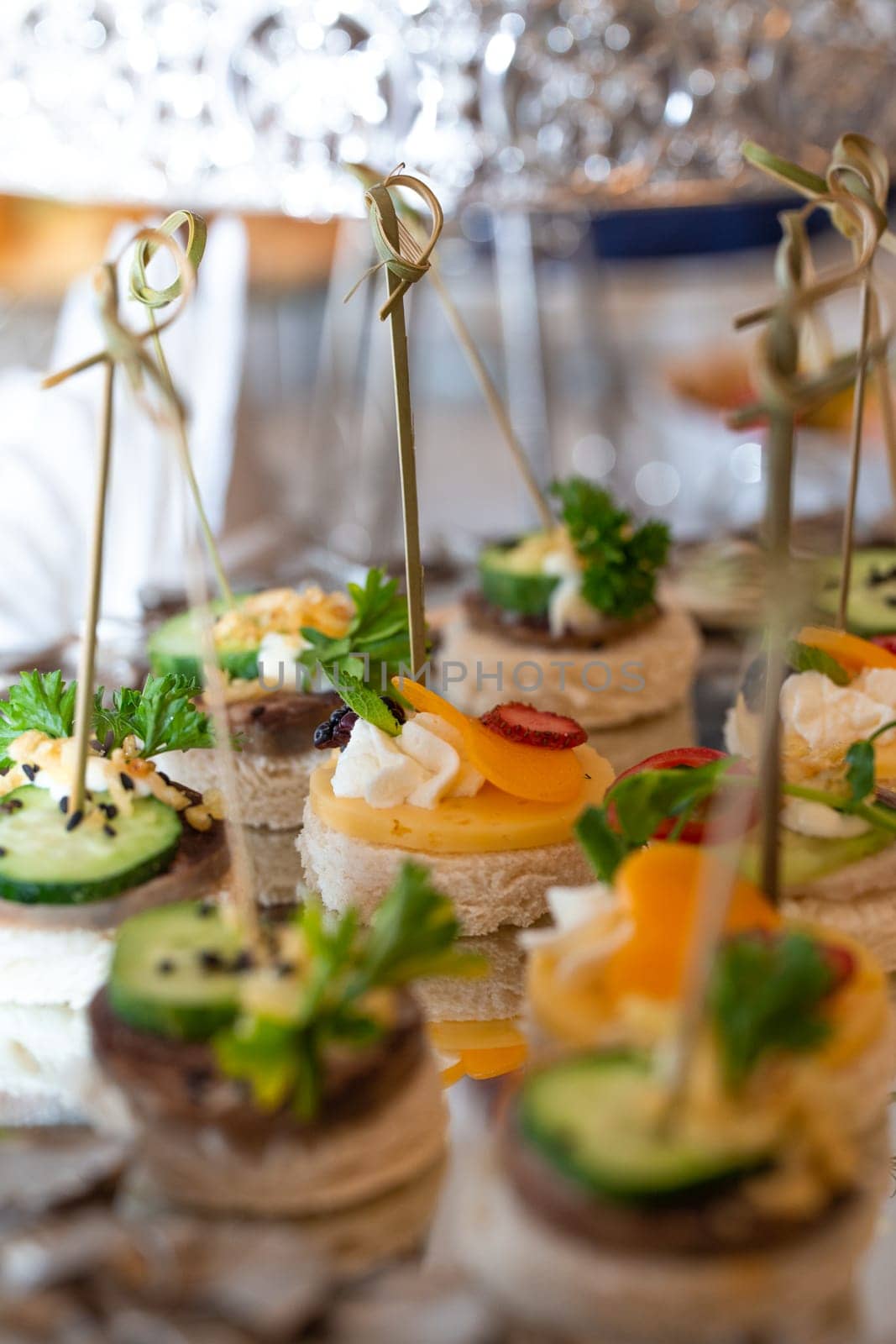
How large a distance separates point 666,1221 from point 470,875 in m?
0.59

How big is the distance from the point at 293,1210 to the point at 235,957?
19 cm

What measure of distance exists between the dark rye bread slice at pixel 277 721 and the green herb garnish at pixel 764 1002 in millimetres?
925

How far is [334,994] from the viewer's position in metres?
0.93

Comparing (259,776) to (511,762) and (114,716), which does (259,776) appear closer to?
(114,716)

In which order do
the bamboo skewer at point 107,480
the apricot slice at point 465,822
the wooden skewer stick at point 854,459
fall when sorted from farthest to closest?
the wooden skewer stick at point 854,459 → the apricot slice at point 465,822 → the bamboo skewer at point 107,480

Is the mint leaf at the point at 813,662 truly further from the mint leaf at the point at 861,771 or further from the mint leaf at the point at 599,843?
the mint leaf at the point at 599,843

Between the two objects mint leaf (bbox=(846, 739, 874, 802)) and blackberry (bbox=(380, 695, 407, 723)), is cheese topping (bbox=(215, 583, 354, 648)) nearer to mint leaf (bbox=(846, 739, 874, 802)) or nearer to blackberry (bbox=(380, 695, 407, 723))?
blackberry (bbox=(380, 695, 407, 723))

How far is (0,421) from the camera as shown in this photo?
2.95 meters

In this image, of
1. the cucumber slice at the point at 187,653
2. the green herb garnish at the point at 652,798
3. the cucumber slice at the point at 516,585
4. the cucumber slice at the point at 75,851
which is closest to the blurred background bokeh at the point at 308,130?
the cucumber slice at the point at 187,653

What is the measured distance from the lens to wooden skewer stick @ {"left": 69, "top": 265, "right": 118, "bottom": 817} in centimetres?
107

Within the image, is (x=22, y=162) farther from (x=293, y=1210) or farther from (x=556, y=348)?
(x=556, y=348)

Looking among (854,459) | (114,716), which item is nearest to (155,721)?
(114,716)

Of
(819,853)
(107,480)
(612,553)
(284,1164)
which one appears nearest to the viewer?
(284,1164)

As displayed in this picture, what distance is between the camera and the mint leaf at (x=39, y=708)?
1421mm
